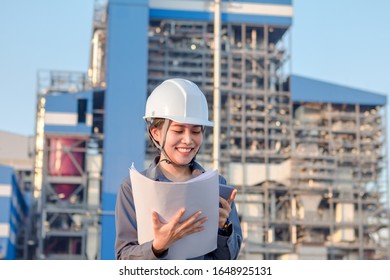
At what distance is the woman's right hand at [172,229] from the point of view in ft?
4.81

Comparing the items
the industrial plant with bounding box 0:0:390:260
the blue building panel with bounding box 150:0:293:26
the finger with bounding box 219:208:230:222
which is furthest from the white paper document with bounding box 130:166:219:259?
the blue building panel with bounding box 150:0:293:26

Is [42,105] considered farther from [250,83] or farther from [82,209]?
[250,83]

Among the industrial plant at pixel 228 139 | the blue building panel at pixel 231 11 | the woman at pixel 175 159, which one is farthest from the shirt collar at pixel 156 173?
the blue building panel at pixel 231 11

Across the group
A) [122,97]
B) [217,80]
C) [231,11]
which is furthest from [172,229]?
[231,11]

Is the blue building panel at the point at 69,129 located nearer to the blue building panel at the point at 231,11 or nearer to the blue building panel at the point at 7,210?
→ the blue building panel at the point at 7,210

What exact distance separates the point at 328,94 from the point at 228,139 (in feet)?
6.68

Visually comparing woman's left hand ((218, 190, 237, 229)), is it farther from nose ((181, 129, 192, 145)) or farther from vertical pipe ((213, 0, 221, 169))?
vertical pipe ((213, 0, 221, 169))

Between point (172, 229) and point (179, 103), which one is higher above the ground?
point (179, 103)

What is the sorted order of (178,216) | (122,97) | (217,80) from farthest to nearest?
(217,80) < (122,97) < (178,216)

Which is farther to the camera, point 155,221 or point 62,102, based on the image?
point 62,102

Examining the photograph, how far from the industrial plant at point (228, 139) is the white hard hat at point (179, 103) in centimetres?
1302

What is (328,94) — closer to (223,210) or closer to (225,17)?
(225,17)

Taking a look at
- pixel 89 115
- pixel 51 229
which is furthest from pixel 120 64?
pixel 51 229

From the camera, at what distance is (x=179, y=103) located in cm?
158
